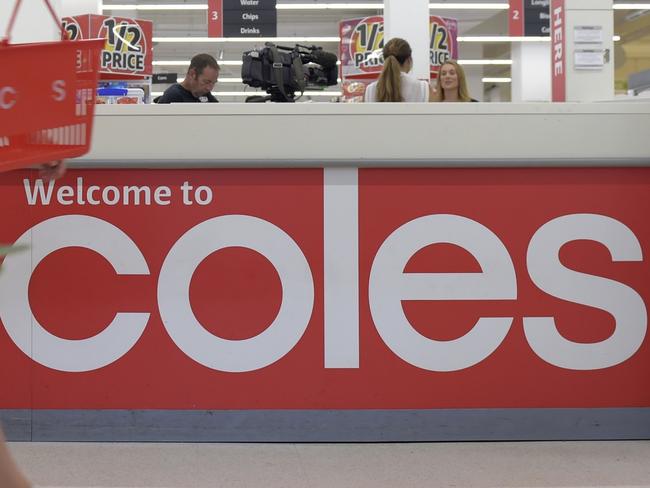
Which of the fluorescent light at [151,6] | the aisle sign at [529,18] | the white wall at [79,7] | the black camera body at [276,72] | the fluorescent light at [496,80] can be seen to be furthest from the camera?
the fluorescent light at [496,80]

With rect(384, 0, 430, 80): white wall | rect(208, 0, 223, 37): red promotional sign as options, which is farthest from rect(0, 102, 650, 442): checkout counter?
rect(208, 0, 223, 37): red promotional sign

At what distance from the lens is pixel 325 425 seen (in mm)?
2963

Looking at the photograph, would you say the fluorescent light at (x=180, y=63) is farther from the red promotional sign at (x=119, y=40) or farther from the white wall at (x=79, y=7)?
the white wall at (x=79, y=7)

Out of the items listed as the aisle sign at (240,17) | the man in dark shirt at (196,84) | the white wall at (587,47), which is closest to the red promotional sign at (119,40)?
the aisle sign at (240,17)

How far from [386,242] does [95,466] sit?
1.09m

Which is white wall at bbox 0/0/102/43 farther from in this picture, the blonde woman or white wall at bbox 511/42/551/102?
white wall at bbox 511/42/551/102

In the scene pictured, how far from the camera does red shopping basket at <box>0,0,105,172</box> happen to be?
1719 millimetres

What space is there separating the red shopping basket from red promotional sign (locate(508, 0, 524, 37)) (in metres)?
12.4

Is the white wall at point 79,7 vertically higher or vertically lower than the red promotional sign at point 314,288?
higher

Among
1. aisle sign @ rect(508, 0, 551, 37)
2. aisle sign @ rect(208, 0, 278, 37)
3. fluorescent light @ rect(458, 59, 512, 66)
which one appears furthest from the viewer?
fluorescent light @ rect(458, 59, 512, 66)

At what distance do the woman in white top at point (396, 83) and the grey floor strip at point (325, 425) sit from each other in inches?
73.5

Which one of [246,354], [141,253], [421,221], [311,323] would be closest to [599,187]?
[421,221]

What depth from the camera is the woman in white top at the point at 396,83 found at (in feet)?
14.5

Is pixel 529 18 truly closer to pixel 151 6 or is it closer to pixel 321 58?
pixel 151 6
